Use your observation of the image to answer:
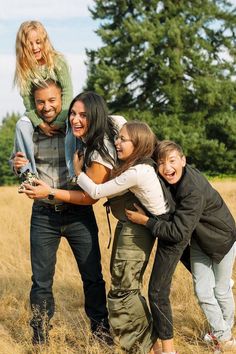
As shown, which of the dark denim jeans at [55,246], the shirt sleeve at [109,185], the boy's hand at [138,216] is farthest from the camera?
the dark denim jeans at [55,246]

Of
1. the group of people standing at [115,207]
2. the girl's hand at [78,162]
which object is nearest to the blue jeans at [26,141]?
the group of people standing at [115,207]

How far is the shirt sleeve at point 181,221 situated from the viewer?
11.7 feet

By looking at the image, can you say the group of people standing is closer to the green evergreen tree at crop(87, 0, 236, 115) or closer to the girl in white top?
the girl in white top

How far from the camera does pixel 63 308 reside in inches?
213

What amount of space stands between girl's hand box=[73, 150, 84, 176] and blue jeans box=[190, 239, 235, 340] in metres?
0.95

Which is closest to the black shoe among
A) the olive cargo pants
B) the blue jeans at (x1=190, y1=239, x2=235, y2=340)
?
the olive cargo pants

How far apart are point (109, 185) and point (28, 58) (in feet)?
3.54

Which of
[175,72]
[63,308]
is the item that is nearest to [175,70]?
[175,72]

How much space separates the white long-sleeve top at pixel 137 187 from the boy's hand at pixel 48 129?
47 centimetres

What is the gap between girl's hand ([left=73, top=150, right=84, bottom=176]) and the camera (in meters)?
3.71

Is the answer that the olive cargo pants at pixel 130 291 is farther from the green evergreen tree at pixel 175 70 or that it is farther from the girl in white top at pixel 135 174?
the green evergreen tree at pixel 175 70

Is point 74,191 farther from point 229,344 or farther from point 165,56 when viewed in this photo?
point 165,56

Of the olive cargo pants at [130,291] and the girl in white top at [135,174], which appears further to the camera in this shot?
the olive cargo pants at [130,291]

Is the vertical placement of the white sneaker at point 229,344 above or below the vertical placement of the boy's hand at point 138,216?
below
